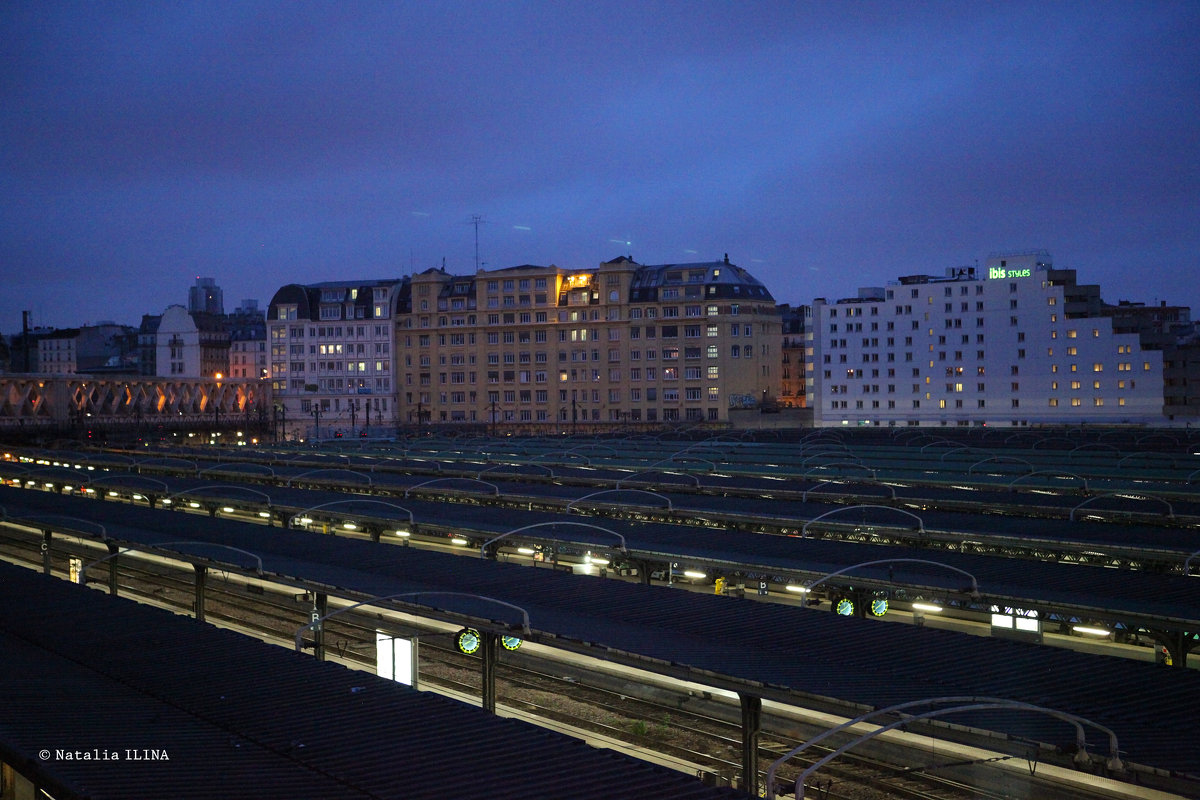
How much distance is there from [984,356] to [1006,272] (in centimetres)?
867

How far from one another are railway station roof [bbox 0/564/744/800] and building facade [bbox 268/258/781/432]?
4050 inches

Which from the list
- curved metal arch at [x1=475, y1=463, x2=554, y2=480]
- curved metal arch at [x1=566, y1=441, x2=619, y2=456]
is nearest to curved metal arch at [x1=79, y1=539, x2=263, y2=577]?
curved metal arch at [x1=475, y1=463, x2=554, y2=480]

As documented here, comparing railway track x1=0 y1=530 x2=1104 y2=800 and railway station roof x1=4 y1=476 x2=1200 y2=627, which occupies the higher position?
railway station roof x1=4 y1=476 x2=1200 y2=627

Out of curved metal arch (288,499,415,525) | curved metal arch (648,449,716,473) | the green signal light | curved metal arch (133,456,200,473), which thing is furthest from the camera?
curved metal arch (133,456,200,473)

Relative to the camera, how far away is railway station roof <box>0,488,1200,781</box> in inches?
524

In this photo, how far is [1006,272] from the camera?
4284 inches

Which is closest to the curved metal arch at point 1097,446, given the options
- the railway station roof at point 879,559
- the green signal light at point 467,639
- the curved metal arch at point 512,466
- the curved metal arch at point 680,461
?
the curved metal arch at point 680,461

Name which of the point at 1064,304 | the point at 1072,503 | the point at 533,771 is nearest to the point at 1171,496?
the point at 1072,503

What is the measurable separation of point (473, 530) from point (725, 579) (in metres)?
7.33

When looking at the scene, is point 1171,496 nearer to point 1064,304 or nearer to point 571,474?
point 571,474

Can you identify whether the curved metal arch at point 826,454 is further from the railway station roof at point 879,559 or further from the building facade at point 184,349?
the building facade at point 184,349

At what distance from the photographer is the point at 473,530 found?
96.8 feet

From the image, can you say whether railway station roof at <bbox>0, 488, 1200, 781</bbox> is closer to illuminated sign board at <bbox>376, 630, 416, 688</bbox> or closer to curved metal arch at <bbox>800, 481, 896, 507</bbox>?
illuminated sign board at <bbox>376, 630, 416, 688</bbox>

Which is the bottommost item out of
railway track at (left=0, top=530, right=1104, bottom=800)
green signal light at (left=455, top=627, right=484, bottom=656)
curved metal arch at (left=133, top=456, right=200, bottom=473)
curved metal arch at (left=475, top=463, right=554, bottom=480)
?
railway track at (left=0, top=530, right=1104, bottom=800)
